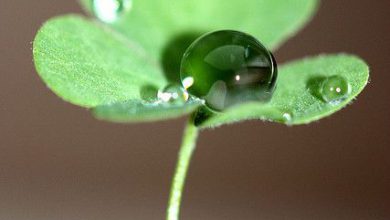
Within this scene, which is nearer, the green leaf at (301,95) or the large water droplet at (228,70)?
the green leaf at (301,95)

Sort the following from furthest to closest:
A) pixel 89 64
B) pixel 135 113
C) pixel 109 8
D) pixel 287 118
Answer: pixel 109 8, pixel 89 64, pixel 287 118, pixel 135 113

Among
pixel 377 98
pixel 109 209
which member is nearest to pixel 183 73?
pixel 109 209

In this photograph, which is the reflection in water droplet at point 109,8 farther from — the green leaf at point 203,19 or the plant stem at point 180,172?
the plant stem at point 180,172

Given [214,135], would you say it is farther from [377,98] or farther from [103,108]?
[103,108]

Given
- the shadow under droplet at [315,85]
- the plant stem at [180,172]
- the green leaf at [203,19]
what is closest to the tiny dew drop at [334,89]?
the shadow under droplet at [315,85]

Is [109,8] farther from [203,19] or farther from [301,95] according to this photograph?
[301,95]

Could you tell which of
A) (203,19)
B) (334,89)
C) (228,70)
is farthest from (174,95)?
(203,19)

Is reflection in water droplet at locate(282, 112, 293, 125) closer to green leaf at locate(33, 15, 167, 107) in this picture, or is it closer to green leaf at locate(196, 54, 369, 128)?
green leaf at locate(196, 54, 369, 128)
